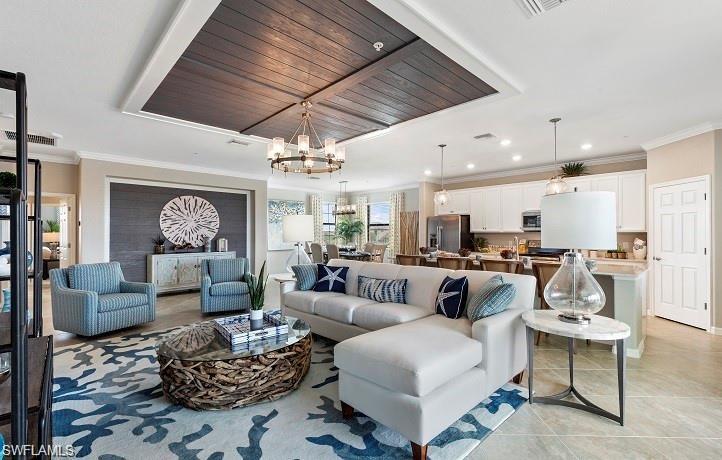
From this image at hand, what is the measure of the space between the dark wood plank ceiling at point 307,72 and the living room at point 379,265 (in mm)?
24

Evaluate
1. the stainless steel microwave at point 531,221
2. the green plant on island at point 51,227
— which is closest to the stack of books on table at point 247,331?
the stainless steel microwave at point 531,221

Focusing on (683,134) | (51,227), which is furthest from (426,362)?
(51,227)

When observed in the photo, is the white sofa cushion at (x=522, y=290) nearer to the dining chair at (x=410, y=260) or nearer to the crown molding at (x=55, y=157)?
the dining chair at (x=410, y=260)

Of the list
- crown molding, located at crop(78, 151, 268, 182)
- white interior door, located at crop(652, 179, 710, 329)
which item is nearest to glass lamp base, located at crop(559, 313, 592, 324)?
white interior door, located at crop(652, 179, 710, 329)

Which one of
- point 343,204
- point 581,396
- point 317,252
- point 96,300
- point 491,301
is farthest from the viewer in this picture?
point 343,204

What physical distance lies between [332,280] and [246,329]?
153cm

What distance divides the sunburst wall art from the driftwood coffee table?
4.93m

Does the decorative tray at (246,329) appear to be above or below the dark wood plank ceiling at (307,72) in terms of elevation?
below

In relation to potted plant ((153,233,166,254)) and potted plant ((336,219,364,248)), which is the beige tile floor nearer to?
potted plant ((153,233,166,254))

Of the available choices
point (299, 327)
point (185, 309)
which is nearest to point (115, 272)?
point (185, 309)

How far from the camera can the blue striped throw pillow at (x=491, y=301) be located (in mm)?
2658

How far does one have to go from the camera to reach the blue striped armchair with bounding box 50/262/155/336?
3809mm

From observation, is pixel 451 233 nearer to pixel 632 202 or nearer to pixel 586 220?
pixel 632 202

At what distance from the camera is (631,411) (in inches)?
93.7
